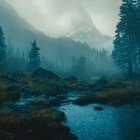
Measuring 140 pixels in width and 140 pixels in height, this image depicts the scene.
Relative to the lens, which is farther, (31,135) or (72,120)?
→ (72,120)

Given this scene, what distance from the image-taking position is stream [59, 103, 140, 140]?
1606 centimetres

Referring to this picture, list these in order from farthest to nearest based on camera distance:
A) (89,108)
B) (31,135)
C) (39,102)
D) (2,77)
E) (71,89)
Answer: (2,77), (71,89), (39,102), (89,108), (31,135)

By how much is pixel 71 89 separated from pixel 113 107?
62.7ft

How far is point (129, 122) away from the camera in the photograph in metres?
19.3

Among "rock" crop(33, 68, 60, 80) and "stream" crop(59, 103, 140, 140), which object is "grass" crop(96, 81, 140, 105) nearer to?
"stream" crop(59, 103, 140, 140)

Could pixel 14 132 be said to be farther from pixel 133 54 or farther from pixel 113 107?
pixel 133 54

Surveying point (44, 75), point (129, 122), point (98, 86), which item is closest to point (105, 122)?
point (129, 122)

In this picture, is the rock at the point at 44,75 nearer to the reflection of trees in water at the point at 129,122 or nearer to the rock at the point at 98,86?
the rock at the point at 98,86

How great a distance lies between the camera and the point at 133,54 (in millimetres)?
60469

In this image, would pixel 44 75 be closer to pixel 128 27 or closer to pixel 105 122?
pixel 128 27

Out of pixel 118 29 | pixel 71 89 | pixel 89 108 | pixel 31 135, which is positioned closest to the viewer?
pixel 31 135

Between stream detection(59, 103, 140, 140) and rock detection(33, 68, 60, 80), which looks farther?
rock detection(33, 68, 60, 80)

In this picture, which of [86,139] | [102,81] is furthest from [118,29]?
[86,139]

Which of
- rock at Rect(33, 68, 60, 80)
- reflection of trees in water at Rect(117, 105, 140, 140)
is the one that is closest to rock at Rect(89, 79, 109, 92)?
reflection of trees in water at Rect(117, 105, 140, 140)
